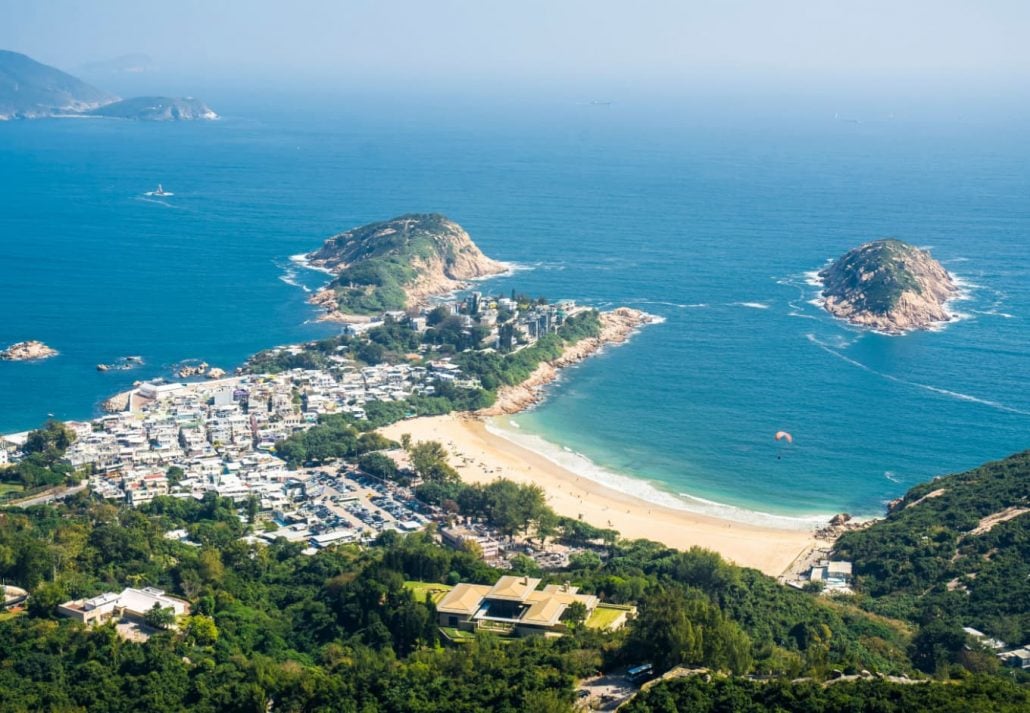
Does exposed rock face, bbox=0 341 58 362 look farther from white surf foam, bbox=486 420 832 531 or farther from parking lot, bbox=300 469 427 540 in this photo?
white surf foam, bbox=486 420 832 531

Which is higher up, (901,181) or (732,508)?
(901,181)

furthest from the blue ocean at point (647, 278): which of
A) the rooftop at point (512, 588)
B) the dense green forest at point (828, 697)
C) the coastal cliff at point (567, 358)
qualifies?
the dense green forest at point (828, 697)

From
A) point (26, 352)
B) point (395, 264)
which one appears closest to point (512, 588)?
point (26, 352)

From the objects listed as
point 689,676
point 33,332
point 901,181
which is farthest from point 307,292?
point 901,181

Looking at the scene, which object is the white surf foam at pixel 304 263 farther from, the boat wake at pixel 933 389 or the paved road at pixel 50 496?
the paved road at pixel 50 496

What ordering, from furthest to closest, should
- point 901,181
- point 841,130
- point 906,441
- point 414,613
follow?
point 841,130 < point 901,181 < point 906,441 < point 414,613

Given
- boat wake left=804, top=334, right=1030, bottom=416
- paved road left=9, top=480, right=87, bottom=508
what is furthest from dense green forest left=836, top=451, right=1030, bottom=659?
paved road left=9, top=480, right=87, bottom=508

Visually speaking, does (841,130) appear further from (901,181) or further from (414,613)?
(414,613)
